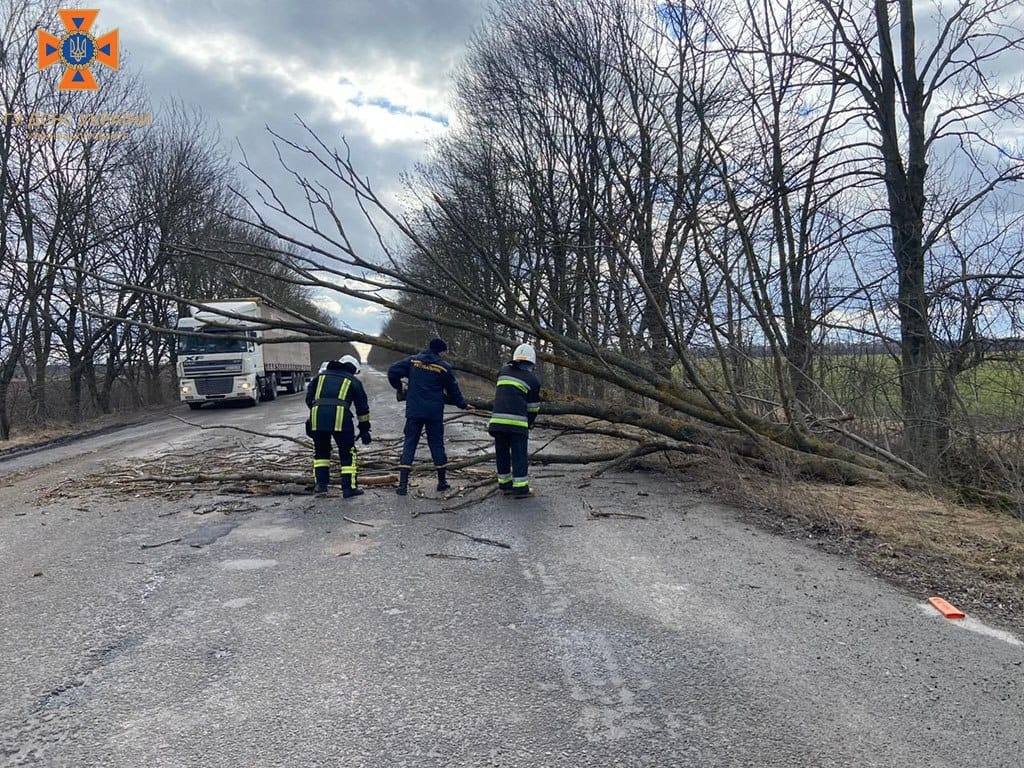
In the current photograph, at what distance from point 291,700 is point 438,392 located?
513 cm

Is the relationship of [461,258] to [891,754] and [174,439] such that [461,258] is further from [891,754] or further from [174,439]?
[891,754]

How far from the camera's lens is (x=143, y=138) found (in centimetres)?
2377

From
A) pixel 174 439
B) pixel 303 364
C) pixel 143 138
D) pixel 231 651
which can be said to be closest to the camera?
pixel 231 651

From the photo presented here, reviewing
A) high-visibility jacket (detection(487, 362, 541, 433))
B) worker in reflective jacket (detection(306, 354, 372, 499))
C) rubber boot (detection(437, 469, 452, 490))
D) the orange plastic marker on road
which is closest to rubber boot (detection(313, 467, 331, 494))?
worker in reflective jacket (detection(306, 354, 372, 499))

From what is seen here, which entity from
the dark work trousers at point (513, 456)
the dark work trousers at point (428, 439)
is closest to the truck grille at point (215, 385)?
the dark work trousers at point (428, 439)

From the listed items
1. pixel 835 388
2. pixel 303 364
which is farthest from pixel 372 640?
pixel 303 364

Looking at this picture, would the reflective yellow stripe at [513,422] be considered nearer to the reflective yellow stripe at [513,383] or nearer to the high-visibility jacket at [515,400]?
the high-visibility jacket at [515,400]

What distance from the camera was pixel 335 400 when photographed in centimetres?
799

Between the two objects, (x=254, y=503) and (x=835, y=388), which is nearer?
(x=254, y=503)

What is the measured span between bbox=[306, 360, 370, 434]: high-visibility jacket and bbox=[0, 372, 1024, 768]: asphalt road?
5.47ft

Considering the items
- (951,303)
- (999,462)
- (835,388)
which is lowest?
(999,462)

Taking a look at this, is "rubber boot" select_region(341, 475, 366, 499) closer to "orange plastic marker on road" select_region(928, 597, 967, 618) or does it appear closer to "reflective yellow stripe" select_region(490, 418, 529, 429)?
"reflective yellow stripe" select_region(490, 418, 529, 429)

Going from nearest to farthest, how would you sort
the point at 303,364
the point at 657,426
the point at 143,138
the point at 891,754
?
the point at 891,754
the point at 657,426
the point at 143,138
the point at 303,364

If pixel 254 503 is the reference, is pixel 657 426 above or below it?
above
